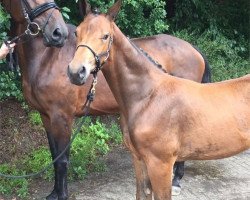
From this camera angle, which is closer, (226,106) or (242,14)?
(226,106)

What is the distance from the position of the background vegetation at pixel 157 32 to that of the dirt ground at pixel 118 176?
0.54 feet

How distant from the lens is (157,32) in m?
7.11

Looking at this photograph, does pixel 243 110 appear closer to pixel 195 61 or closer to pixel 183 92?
pixel 183 92

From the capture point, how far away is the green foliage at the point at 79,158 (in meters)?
4.64

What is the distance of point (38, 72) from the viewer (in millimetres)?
4008

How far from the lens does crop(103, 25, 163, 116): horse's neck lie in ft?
10.00

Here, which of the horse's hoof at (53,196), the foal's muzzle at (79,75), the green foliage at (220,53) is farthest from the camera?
the green foliage at (220,53)

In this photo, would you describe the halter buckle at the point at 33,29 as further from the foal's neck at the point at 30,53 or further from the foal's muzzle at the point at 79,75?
the foal's muzzle at the point at 79,75

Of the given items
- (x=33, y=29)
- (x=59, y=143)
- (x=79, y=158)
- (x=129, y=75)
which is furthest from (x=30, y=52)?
(x=79, y=158)

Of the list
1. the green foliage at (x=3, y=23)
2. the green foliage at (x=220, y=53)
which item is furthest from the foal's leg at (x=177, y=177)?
the green foliage at (x=220, y=53)

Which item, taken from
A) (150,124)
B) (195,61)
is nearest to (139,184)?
(150,124)

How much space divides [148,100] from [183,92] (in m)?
0.28

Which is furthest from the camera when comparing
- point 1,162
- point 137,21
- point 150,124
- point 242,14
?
point 242,14

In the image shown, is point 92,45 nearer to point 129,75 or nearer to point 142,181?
point 129,75
